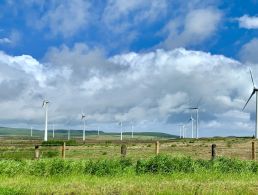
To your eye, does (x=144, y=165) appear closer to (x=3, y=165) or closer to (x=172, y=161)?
(x=172, y=161)

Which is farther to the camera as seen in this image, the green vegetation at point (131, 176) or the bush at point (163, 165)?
the bush at point (163, 165)

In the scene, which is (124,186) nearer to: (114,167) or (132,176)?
(132,176)

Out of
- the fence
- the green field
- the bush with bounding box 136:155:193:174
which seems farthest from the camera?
the fence

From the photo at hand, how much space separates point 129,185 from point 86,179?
4208 mm

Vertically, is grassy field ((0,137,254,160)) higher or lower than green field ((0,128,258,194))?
higher

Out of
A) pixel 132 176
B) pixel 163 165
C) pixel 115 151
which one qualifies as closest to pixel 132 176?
pixel 132 176

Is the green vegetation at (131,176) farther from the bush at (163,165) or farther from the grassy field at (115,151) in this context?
the grassy field at (115,151)

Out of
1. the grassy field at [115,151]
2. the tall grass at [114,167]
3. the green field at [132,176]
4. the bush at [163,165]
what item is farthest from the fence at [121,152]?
the bush at [163,165]

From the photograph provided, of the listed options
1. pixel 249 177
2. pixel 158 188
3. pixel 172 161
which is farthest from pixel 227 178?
pixel 158 188

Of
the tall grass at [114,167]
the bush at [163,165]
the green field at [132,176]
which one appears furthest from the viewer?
the bush at [163,165]

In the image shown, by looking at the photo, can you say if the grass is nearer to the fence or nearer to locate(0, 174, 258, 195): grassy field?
locate(0, 174, 258, 195): grassy field

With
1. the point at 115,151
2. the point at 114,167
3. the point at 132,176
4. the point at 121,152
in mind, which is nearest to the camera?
the point at 132,176

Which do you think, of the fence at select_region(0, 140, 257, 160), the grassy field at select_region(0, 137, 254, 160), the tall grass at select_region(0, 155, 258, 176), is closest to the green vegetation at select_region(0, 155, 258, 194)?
the tall grass at select_region(0, 155, 258, 176)

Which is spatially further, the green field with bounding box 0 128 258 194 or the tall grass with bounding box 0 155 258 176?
the tall grass with bounding box 0 155 258 176
